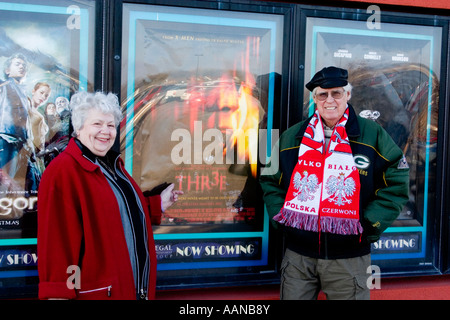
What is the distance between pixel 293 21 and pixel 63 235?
2.11m

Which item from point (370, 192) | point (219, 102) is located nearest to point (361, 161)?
point (370, 192)

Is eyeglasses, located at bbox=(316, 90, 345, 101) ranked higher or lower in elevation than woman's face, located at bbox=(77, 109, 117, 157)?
higher

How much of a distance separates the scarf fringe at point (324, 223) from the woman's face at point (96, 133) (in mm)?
1104

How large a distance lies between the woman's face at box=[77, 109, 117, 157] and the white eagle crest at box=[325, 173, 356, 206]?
49.4 inches

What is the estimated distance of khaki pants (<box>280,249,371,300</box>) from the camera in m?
2.27

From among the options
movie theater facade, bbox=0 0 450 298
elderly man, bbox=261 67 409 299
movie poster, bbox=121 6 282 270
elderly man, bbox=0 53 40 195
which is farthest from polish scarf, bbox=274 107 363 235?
elderly man, bbox=0 53 40 195

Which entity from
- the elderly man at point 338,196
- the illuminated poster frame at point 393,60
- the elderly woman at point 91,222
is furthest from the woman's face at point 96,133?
the illuminated poster frame at point 393,60

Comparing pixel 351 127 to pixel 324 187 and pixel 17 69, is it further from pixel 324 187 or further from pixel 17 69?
pixel 17 69

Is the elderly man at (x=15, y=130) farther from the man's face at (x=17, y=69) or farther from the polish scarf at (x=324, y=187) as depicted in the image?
the polish scarf at (x=324, y=187)

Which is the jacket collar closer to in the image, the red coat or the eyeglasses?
the eyeglasses

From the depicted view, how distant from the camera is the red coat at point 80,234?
180 cm

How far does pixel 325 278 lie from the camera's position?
2305 mm

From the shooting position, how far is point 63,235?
183 cm

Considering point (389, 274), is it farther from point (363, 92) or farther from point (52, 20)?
point (52, 20)
